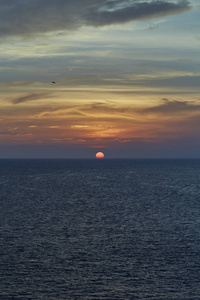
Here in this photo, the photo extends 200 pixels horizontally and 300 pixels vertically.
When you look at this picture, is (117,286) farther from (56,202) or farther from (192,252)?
(56,202)

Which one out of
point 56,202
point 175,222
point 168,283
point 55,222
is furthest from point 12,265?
point 56,202

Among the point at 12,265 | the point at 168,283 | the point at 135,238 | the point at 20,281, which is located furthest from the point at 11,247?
the point at 168,283

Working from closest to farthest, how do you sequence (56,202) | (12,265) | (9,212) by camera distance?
(12,265)
(9,212)
(56,202)

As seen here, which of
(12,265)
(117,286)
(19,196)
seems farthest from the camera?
(19,196)

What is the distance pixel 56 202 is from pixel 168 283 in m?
72.7

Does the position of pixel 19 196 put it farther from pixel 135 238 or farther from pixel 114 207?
pixel 135 238

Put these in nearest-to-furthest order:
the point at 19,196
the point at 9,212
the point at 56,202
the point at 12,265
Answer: the point at 12,265 < the point at 9,212 < the point at 56,202 < the point at 19,196

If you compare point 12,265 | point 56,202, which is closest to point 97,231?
point 12,265

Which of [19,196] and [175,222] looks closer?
[175,222]

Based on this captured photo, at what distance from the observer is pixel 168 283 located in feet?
152

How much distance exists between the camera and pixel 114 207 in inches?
4109

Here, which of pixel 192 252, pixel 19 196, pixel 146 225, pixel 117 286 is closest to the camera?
pixel 117 286

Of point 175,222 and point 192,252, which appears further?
point 175,222

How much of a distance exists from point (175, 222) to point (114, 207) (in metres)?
25.4
